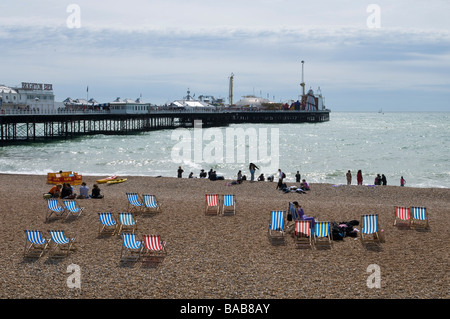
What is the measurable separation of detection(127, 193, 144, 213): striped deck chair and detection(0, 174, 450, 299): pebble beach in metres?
0.38

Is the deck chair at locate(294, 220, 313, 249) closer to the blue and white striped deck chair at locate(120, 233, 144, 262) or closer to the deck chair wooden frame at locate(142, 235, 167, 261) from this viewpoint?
the deck chair wooden frame at locate(142, 235, 167, 261)

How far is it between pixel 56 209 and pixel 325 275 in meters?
6.05

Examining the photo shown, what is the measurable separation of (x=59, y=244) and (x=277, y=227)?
13.1 ft

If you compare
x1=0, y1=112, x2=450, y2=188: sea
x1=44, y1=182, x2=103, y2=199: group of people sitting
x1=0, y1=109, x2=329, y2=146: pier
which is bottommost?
x1=0, y1=112, x2=450, y2=188: sea

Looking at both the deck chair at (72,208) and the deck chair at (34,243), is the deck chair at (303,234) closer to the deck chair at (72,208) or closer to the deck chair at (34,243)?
the deck chair at (34,243)

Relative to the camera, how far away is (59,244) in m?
8.40

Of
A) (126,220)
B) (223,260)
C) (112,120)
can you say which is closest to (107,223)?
(126,220)

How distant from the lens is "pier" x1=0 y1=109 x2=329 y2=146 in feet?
138

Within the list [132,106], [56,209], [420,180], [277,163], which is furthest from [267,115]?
[56,209]

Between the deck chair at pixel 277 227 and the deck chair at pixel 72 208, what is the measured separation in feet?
14.1

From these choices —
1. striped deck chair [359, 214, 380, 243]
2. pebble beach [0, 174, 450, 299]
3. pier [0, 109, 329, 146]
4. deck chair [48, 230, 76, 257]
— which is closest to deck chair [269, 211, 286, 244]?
pebble beach [0, 174, 450, 299]

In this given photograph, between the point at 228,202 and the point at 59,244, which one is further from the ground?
the point at 228,202

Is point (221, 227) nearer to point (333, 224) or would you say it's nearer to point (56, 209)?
point (333, 224)

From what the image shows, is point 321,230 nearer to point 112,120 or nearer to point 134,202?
point 134,202
